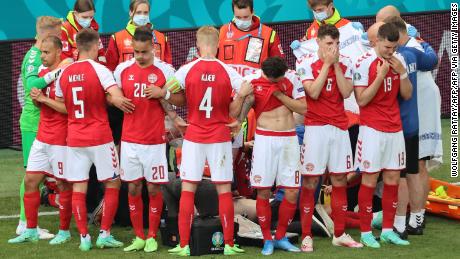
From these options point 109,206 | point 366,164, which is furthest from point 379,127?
point 109,206

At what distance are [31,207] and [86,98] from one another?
1316 millimetres

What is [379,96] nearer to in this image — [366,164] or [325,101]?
[325,101]

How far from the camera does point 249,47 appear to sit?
12.3 m

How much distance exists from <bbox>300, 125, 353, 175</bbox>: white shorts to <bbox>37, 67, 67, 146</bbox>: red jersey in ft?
7.80

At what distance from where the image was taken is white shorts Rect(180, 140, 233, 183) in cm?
1022

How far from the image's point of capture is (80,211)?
34.4 ft

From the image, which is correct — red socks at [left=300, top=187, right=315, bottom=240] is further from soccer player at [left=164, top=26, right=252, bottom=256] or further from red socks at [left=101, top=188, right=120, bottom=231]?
red socks at [left=101, top=188, right=120, bottom=231]

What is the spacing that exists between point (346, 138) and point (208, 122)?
53.0 inches

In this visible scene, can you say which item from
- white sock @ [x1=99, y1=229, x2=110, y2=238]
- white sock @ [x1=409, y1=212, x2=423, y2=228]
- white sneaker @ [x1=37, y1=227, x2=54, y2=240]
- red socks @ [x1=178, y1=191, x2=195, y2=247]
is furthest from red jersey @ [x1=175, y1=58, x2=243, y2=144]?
white sock @ [x1=409, y1=212, x2=423, y2=228]

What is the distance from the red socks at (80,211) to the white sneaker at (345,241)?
95.3 inches

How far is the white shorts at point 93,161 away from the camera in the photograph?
1048 cm

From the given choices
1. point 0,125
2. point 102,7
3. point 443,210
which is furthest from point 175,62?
point 443,210

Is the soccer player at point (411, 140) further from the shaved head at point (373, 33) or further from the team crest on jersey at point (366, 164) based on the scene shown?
the team crest on jersey at point (366, 164)

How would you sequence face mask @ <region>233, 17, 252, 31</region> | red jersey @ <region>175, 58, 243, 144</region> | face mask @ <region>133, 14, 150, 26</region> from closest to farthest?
red jersey @ <region>175, 58, 243, 144</region>
face mask @ <region>133, 14, 150, 26</region>
face mask @ <region>233, 17, 252, 31</region>
